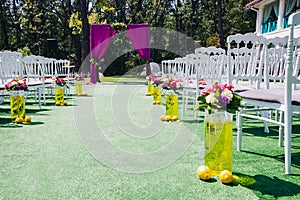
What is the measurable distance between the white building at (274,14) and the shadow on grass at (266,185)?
11511mm

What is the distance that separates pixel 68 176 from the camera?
1.88 meters

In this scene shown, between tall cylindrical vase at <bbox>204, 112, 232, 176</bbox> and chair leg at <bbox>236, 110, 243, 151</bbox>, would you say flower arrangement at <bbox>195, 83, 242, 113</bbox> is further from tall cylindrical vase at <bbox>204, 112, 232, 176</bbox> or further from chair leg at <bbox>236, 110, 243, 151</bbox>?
chair leg at <bbox>236, 110, 243, 151</bbox>

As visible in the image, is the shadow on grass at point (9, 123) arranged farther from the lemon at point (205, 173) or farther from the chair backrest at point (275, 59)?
the chair backrest at point (275, 59)

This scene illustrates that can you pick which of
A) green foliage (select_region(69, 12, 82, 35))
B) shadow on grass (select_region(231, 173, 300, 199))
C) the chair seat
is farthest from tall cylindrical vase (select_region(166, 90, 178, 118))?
green foliage (select_region(69, 12, 82, 35))

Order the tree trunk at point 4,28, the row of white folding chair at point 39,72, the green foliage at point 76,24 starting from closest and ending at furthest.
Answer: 1. the row of white folding chair at point 39,72
2. the green foliage at point 76,24
3. the tree trunk at point 4,28

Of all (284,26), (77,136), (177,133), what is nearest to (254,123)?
(177,133)

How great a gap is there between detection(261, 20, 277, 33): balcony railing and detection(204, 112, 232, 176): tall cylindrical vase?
44.6 feet

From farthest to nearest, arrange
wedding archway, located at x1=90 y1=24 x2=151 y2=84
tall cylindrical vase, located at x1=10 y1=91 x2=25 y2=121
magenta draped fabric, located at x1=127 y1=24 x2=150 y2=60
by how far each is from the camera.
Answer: magenta draped fabric, located at x1=127 y1=24 x2=150 y2=60
wedding archway, located at x1=90 y1=24 x2=151 y2=84
tall cylindrical vase, located at x1=10 y1=91 x2=25 y2=121

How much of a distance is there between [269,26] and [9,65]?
12.5 metres

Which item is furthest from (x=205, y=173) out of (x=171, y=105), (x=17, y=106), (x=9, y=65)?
(x=9, y=65)

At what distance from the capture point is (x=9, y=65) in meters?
4.97

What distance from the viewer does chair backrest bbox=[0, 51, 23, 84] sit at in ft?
15.5

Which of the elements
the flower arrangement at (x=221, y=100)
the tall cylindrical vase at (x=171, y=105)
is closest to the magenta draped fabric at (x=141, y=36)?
the tall cylindrical vase at (x=171, y=105)

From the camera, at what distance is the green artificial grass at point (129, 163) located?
1.66 meters
